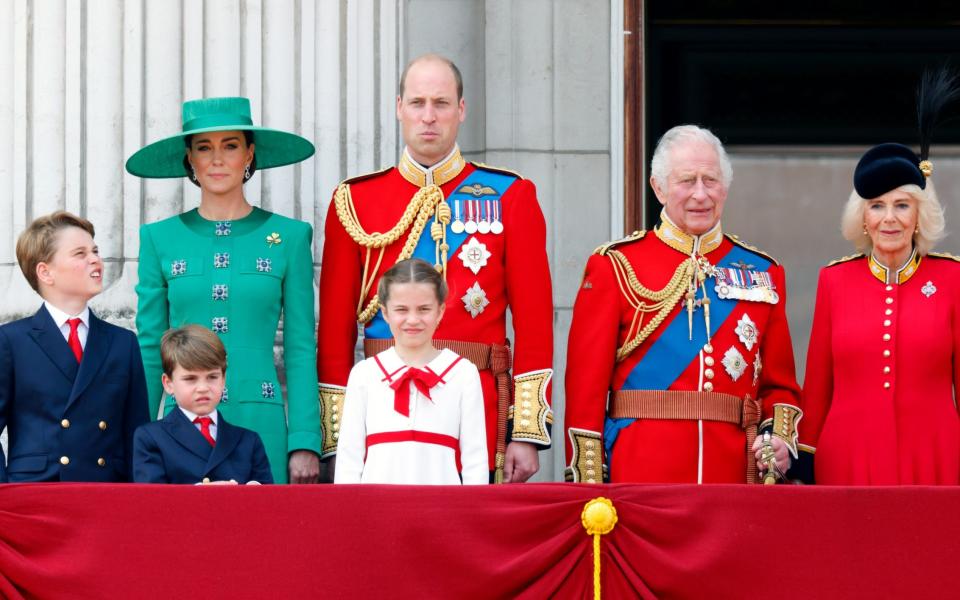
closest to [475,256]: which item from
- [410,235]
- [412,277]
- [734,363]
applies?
[410,235]

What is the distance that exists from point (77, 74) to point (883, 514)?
339 cm

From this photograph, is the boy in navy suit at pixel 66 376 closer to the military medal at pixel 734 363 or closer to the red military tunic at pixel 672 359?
the red military tunic at pixel 672 359

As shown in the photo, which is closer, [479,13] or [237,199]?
[237,199]

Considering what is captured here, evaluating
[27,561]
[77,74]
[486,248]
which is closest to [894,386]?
[486,248]

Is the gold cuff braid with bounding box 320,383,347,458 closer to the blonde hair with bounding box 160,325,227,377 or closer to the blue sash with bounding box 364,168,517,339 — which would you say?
the blue sash with bounding box 364,168,517,339

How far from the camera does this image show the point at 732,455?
5.70m

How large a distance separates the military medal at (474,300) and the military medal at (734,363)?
72 centimetres

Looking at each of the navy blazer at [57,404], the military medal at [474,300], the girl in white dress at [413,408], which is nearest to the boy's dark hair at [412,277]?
the girl in white dress at [413,408]

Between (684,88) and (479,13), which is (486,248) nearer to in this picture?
(479,13)

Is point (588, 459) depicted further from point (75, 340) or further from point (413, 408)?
point (75, 340)

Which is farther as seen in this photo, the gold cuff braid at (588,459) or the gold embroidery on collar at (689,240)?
the gold embroidery on collar at (689,240)

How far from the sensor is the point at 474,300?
5762 mm

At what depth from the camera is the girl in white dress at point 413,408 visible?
5258mm

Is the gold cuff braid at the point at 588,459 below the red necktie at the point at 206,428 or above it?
below
